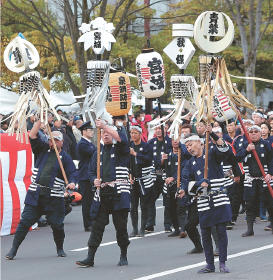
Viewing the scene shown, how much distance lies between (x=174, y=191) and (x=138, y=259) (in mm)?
2672

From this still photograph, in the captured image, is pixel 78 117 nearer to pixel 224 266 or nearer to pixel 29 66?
pixel 29 66

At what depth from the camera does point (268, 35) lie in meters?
34.2

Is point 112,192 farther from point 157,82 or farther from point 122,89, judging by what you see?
point 157,82

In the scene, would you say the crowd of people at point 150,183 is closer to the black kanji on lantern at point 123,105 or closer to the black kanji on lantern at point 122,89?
the black kanji on lantern at point 123,105

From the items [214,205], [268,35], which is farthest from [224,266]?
[268,35]

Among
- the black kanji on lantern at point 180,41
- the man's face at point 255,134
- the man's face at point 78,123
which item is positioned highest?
the black kanji on lantern at point 180,41

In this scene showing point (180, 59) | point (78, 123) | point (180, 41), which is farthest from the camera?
point (78, 123)

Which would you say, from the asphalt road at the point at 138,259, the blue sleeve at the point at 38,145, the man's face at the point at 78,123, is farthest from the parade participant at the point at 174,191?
the man's face at the point at 78,123

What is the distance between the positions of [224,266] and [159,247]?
2.48m

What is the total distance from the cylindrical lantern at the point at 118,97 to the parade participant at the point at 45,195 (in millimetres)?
2729

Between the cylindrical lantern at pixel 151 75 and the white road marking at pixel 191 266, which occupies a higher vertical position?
the cylindrical lantern at pixel 151 75

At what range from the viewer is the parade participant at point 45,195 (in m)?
10.4

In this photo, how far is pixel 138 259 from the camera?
1035cm

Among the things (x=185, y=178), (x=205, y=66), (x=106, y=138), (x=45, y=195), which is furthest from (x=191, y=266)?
(x=205, y=66)
